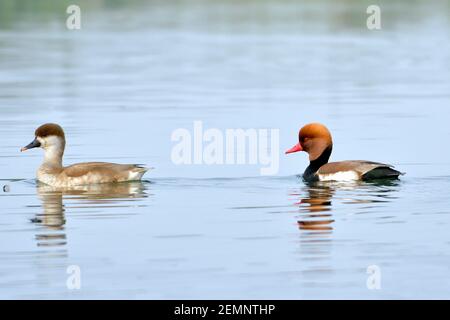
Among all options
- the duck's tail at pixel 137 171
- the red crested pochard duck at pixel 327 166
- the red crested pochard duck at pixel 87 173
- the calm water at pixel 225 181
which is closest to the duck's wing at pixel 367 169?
the red crested pochard duck at pixel 327 166

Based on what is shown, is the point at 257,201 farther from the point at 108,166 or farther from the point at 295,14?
the point at 295,14

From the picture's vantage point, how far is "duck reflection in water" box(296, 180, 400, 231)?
13663mm

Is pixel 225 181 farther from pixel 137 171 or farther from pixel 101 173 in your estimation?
pixel 101 173

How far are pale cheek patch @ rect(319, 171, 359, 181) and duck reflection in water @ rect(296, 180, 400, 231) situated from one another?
3.5 inches

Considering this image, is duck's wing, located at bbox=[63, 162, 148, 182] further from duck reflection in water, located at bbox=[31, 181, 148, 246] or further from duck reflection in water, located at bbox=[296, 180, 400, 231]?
duck reflection in water, located at bbox=[296, 180, 400, 231]

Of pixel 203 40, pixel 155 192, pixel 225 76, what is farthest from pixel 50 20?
pixel 155 192

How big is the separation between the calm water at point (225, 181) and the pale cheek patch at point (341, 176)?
196 mm

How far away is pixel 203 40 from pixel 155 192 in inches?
1085

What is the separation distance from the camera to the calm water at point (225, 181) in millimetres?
11523

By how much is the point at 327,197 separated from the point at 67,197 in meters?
3.09

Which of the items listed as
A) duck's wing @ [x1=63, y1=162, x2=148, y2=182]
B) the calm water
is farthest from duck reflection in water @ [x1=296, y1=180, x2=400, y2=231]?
duck's wing @ [x1=63, y1=162, x2=148, y2=182]

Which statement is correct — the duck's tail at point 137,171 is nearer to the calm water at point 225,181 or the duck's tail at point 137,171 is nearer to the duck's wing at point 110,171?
the duck's wing at point 110,171

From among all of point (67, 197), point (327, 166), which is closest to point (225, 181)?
point (327, 166)

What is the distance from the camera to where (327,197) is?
15344mm
